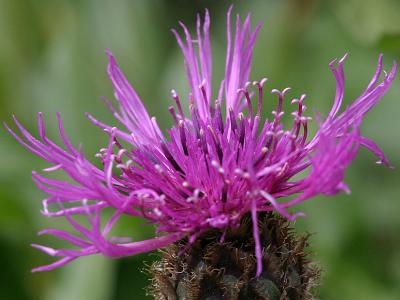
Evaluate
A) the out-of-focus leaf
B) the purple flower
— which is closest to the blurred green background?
the out-of-focus leaf

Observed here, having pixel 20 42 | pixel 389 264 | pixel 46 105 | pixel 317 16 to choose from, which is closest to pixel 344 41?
pixel 317 16

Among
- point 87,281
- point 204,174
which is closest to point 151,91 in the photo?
point 87,281

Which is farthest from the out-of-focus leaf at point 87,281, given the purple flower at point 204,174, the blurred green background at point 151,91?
the purple flower at point 204,174

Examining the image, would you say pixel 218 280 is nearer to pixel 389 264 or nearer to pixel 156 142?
pixel 156 142

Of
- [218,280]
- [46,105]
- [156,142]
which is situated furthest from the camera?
[46,105]

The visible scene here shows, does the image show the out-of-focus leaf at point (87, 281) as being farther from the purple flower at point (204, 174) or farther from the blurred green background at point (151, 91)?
the purple flower at point (204, 174)

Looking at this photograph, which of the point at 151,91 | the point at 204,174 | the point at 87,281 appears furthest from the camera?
the point at 151,91

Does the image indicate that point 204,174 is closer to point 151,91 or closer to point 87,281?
point 87,281

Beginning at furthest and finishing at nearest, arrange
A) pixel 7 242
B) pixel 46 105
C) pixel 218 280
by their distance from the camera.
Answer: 1. pixel 46 105
2. pixel 7 242
3. pixel 218 280
